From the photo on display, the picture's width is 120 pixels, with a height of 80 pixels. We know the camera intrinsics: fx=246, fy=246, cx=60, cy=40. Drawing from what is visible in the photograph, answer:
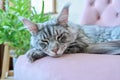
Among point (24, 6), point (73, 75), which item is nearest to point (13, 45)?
point (24, 6)

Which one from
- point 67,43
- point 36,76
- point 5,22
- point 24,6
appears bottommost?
point 36,76

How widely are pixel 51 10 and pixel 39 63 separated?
140cm

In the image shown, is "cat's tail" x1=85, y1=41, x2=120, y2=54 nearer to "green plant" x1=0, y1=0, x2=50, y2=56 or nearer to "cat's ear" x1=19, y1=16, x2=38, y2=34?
"cat's ear" x1=19, y1=16, x2=38, y2=34

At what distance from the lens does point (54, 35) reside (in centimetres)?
99

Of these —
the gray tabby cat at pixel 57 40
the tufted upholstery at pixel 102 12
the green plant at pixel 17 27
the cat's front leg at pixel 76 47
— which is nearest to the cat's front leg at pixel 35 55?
the gray tabby cat at pixel 57 40

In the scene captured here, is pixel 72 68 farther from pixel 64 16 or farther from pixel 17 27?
pixel 17 27

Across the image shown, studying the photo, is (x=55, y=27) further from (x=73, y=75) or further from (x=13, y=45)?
(x=13, y=45)

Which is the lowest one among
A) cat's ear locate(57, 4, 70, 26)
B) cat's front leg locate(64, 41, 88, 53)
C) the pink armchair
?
the pink armchair

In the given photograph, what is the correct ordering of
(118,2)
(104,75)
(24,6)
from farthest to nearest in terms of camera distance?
(24,6), (118,2), (104,75)

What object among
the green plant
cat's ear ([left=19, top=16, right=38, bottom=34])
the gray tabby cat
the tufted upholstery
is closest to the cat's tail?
the gray tabby cat

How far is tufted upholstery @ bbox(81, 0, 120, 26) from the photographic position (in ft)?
4.40

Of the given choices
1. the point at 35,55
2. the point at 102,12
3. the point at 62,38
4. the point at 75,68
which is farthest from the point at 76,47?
the point at 102,12

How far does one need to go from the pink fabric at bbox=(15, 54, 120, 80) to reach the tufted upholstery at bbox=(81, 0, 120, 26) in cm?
57

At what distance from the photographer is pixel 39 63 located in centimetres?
90
